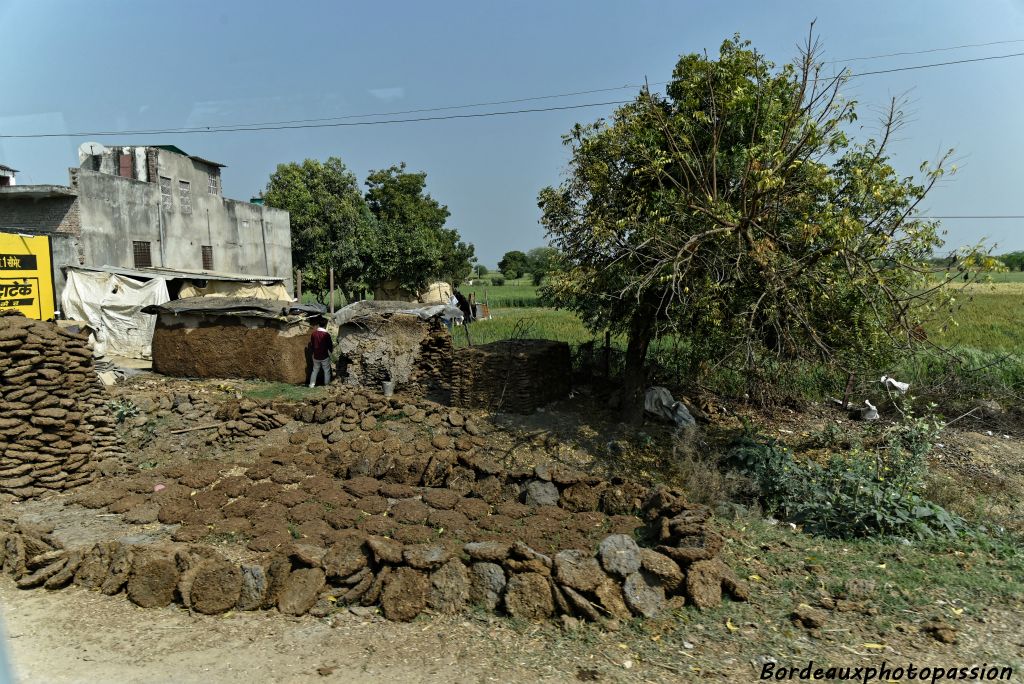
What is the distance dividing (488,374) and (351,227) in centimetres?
2739

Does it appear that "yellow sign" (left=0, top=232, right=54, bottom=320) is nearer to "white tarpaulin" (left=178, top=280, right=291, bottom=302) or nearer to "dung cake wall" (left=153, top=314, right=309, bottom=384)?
"dung cake wall" (left=153, top=314, right=309, bottom=384)

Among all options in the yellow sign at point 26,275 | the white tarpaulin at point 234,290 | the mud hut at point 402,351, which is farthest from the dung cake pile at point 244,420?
the white tarpaulin at point 234,290

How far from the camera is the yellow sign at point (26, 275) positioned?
51.1ft

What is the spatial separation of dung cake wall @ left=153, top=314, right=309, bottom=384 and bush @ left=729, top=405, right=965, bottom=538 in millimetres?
9787

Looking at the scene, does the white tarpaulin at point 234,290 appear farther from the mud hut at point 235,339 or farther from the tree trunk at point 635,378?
the tree trunk at point 635,378

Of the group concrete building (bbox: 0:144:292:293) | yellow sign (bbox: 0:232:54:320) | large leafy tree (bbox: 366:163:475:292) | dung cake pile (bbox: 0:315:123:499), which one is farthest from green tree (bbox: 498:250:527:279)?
dung cake pile (bbox: 0:315:123:499)

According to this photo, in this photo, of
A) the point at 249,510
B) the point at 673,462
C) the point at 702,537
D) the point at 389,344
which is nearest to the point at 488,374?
the point at 389,344

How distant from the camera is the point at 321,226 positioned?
37.2 m

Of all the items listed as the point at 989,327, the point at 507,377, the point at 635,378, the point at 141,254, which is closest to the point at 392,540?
the point at 507,377

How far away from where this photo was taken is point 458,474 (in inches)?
358

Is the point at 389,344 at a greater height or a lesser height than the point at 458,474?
greater

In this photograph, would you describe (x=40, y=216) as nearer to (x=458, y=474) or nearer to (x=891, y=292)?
(x=458, y=474)

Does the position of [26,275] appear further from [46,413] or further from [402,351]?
[402,351]

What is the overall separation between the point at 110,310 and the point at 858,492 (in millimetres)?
19115
